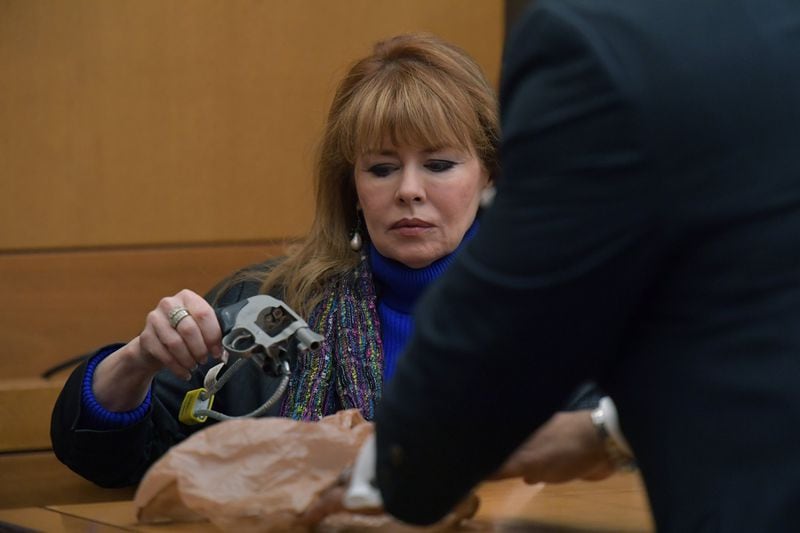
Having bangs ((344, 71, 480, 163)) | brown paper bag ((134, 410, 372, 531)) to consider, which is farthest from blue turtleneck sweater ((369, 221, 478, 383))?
brown paper bag ((134, 410, 372, 531))

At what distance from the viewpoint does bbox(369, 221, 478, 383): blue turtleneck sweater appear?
216cm

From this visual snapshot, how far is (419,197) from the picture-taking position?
6.95ft

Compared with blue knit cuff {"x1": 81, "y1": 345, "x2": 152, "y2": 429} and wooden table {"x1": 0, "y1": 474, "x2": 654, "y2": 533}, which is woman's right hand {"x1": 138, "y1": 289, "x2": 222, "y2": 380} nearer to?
blue knit cuff {"x1": 81, "y1": 345, "x2": 152, "y2": 429}

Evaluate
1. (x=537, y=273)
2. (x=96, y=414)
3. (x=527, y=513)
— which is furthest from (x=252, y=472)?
(x=96, y=414)

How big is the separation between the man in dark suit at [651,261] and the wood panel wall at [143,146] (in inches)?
78.3

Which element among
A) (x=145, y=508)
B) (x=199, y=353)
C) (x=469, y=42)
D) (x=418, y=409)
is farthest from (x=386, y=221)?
(x=469, y=42)

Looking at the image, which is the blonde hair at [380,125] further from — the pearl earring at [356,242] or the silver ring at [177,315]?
the silver ring at [177,315]

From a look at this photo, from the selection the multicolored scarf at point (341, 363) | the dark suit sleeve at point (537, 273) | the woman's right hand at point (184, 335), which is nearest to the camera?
the dark suit sleeve at point (537, 273)

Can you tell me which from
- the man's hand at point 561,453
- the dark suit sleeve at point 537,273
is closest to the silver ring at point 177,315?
the man's hand at point 561,453

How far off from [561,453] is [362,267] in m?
1.03

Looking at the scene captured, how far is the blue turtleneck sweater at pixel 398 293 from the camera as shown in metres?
2.16

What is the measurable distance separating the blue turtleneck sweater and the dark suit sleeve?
109 cm

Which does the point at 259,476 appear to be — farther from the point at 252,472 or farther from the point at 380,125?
the point at 380,125

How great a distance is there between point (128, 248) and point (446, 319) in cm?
229
